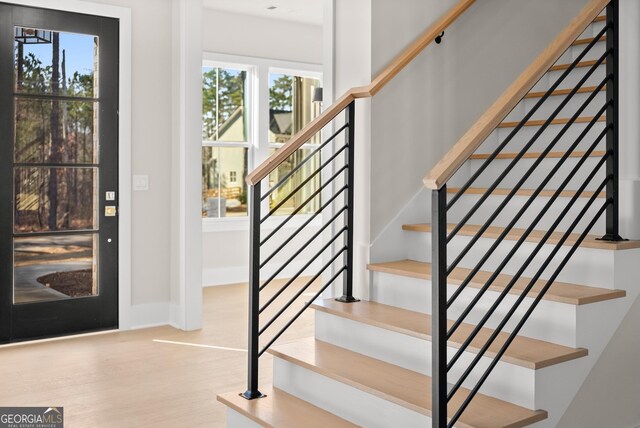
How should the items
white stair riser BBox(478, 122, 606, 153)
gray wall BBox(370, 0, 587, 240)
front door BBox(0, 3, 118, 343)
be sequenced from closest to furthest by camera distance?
gray wall BBox(370, 0, 587, 240) → white stair riser BBox(478, 122, 606, 153) → front door BBox(0, 3, 118, 343)

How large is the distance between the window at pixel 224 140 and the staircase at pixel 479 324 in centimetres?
400

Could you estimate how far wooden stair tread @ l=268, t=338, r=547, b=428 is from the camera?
2326 mm

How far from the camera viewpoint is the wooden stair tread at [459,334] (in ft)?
8.04

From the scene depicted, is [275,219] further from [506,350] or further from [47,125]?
[506,350]

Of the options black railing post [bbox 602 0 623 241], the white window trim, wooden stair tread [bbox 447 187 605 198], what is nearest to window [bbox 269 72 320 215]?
the white window trim

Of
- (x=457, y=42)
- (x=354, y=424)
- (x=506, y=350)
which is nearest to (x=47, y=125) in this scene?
(x=457, y=42)

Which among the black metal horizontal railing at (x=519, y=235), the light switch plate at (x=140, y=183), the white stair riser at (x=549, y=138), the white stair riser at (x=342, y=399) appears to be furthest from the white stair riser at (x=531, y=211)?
the light switch plate at (x=140, y=183)

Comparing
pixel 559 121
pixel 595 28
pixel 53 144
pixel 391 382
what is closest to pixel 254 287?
pixel 391 382

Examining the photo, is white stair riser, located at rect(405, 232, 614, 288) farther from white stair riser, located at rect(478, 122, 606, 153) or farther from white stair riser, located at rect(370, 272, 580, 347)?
white stair riser, located at rect(478, 122, 606, 153)

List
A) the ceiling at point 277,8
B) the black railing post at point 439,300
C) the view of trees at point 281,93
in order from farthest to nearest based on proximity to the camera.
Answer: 1. the view of trees at point 281,93
2. the ceiling at point 277,8
3. the black railing post at point 439,300

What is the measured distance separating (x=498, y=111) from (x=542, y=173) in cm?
144

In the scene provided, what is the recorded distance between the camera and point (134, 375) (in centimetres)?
397

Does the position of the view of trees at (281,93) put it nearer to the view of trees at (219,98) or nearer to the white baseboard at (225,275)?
the view of trees at (219,98)

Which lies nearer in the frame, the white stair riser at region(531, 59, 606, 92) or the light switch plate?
the white stair riser at region(531, 59, 606, 92)
